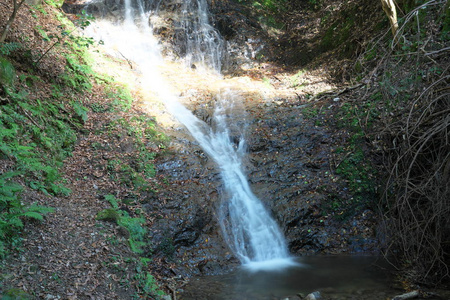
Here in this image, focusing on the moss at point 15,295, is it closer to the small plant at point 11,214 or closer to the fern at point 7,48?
the small plant at point 11,214

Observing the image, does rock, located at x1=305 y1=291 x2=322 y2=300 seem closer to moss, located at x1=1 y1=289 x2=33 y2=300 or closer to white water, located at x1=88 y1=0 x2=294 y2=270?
white water, located at x1=88 y1=0 x2=294 y2=270

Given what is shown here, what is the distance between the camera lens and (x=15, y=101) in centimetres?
691

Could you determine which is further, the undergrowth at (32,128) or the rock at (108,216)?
the rock at (108,216)

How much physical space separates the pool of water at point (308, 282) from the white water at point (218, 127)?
50cm

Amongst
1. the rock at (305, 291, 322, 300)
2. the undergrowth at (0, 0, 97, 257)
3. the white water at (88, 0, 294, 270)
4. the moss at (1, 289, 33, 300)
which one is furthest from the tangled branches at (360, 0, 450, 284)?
the undergrowth at (0, 0, 97, 257)

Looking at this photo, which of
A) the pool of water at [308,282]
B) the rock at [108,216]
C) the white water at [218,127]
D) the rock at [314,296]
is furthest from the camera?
the white water at [218,127]

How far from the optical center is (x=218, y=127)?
10.8m

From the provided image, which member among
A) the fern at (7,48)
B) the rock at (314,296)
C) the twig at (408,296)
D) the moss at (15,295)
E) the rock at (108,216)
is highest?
the fern at (7,48)

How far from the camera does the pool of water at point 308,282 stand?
18.9 ft

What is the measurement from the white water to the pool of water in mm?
496

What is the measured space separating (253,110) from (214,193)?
13.6ft

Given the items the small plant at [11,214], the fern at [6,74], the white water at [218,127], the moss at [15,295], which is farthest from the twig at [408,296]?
the fern at [6,74]

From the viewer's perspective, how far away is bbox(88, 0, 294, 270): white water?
7.62 metres

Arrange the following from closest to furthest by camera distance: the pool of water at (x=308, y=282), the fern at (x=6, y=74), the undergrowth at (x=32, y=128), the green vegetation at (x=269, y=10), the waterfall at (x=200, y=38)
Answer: the undergrowth at (x=32, y=128) < the pool of water at (x=308, y=282) < the fern at (x=6, y=74) < the waterfall at (x=200, y=38) < the green vegetation at (x=269, y=10)
